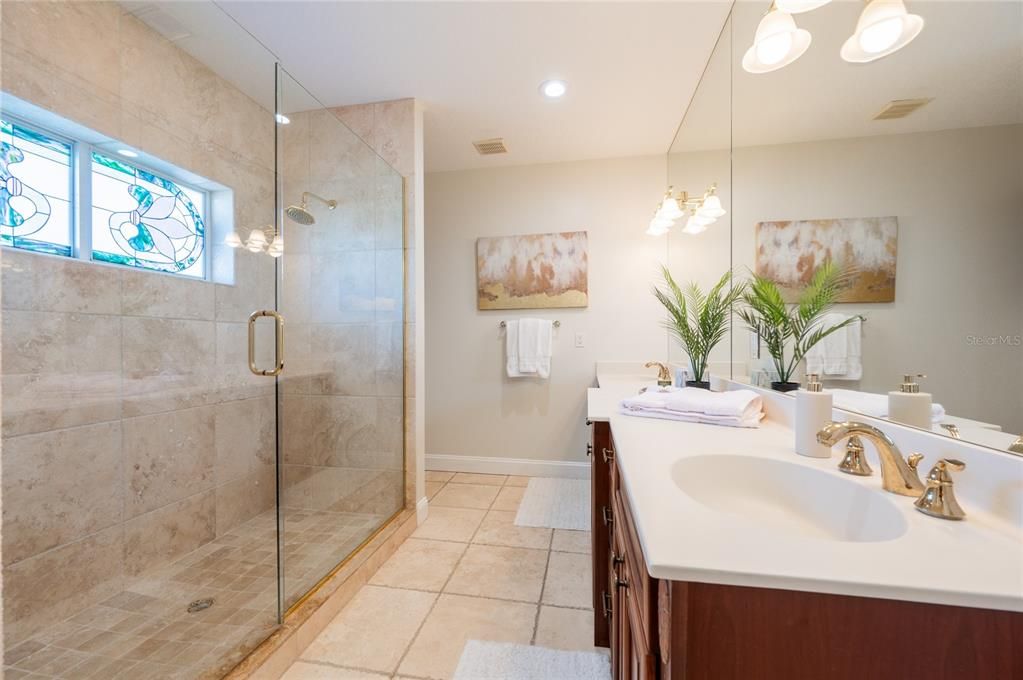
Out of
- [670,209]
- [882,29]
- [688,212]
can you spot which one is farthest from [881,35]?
[670,209]

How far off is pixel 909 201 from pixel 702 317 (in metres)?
1.17

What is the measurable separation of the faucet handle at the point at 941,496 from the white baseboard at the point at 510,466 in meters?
2.41

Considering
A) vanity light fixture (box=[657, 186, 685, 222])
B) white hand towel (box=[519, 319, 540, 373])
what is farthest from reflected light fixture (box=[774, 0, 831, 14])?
white hand towel (box=[519, 319, 540, 373])

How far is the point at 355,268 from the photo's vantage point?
6.82 ft

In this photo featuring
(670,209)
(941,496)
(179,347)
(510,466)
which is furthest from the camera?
(510,466)

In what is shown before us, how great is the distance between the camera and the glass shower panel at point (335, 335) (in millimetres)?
1773

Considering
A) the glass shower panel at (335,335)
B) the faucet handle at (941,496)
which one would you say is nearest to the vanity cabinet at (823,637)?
the faucet handle at (941,496)

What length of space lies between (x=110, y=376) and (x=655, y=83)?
2756 mm

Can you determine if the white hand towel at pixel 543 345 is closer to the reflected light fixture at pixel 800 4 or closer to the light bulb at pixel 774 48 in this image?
the light bulb at pixel 774 48

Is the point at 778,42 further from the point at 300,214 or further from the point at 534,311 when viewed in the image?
the point at 534,311

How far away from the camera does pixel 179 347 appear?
177cm

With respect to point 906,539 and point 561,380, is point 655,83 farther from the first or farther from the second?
point 906,539

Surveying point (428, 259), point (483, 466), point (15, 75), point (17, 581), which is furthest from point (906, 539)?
point (428, 259)

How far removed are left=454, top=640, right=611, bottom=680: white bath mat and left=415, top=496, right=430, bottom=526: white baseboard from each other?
940 mm
